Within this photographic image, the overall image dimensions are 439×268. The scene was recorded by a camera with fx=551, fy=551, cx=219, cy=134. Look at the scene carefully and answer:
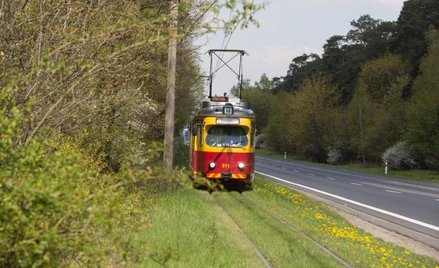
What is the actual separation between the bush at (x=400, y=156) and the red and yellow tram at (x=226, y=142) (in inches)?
1200

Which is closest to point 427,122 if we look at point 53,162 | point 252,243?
point 252,243

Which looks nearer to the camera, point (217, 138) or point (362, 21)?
point (217, 138)

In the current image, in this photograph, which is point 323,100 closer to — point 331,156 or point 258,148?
point 331,156

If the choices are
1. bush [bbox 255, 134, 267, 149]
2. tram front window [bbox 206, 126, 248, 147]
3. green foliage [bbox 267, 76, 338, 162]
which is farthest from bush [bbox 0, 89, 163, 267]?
bush [bbox 255, 134, 267, 149]

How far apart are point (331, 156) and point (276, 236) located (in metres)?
55.2

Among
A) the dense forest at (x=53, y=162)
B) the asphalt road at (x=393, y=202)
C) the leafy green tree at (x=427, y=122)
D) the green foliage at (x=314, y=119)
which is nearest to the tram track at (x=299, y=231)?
the asphalt road at (x=393, y=202)

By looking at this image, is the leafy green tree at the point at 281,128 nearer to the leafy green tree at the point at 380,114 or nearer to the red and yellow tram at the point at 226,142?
the leafy green tree at the point at 380,114

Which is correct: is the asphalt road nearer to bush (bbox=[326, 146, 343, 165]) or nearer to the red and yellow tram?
the red and yellow tram

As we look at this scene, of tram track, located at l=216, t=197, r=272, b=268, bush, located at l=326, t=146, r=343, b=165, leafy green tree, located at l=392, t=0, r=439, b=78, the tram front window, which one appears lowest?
tram track, located at l=216, t=197, r=272, b=268

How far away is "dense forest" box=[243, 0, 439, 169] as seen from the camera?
149ft

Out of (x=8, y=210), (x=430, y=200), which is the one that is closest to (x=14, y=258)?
(x=8, y=210)

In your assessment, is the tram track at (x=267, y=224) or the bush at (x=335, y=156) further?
the bush at (x=335, y=156)

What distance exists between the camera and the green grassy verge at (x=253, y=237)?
836 centimetres

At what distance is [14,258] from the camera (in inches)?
134
